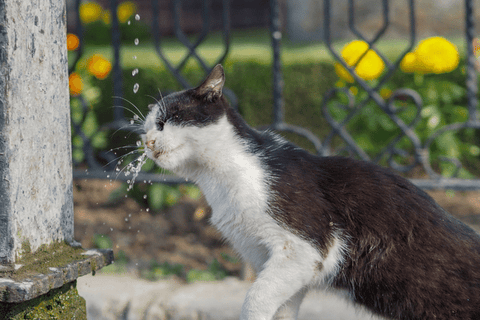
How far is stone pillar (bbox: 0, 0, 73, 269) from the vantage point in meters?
1.59

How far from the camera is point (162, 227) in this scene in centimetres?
346

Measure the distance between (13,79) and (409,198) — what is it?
1427 mm

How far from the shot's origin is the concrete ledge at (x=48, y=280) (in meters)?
1.54

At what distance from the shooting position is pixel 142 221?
11.5 feet

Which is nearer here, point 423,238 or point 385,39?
point 423,238

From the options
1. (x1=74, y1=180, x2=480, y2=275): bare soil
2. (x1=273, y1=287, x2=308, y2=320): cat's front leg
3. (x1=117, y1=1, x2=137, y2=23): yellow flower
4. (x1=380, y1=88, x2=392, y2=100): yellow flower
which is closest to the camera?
(x1=273, y1=287, x2=308, y2=320): cat's front leg

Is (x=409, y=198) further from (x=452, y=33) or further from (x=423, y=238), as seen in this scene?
(x=452, y=33)

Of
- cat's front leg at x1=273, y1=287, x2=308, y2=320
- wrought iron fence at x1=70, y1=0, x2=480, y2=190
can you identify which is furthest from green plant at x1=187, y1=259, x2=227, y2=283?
cat's front leg at x1=273, y1=287, x2=308, y2=320

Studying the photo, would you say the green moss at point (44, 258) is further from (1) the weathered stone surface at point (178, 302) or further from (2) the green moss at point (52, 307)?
(1) the weathered stone surface at point (178, 302)

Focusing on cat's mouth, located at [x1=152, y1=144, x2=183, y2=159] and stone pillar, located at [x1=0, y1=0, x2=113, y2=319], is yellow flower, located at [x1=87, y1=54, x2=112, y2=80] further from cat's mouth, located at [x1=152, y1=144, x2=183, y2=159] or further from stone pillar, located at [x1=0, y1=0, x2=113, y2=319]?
cat's mouth, located at [x1=152, y1=144, x2=183, y2=159]

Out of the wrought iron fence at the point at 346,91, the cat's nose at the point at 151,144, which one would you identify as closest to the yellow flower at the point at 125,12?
the wrought iron fence at the point at 346,91

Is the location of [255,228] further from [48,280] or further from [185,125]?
[48,280]

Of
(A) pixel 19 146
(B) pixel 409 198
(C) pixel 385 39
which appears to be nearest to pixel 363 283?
(B) pixel 409 198

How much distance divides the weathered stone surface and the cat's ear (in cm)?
101
